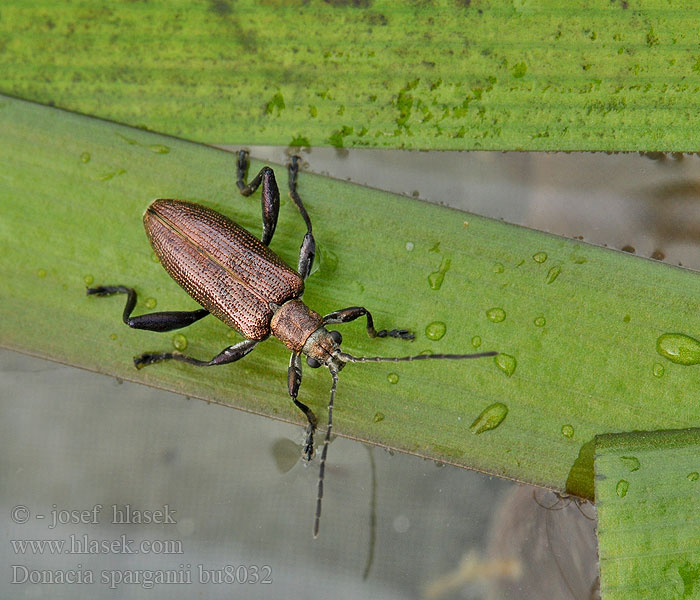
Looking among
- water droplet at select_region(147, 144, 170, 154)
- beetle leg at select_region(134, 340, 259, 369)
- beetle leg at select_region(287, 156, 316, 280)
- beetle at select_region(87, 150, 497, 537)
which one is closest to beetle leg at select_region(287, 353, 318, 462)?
beetle at select_region(87, 150, 497, 537)

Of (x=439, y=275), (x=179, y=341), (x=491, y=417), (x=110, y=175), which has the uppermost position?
(x=110, y=175)

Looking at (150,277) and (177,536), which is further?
(177,536)

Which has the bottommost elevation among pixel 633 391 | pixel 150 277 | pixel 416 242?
pixel 633 391

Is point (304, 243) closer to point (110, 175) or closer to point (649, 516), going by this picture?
point (110, 175)

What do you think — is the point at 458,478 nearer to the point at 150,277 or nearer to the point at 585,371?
the point at 585,371

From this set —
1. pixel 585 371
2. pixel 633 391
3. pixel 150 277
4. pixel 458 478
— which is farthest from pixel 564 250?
pixel 150 277

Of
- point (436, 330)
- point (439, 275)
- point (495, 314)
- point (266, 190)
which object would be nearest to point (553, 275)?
point (495, 314)
